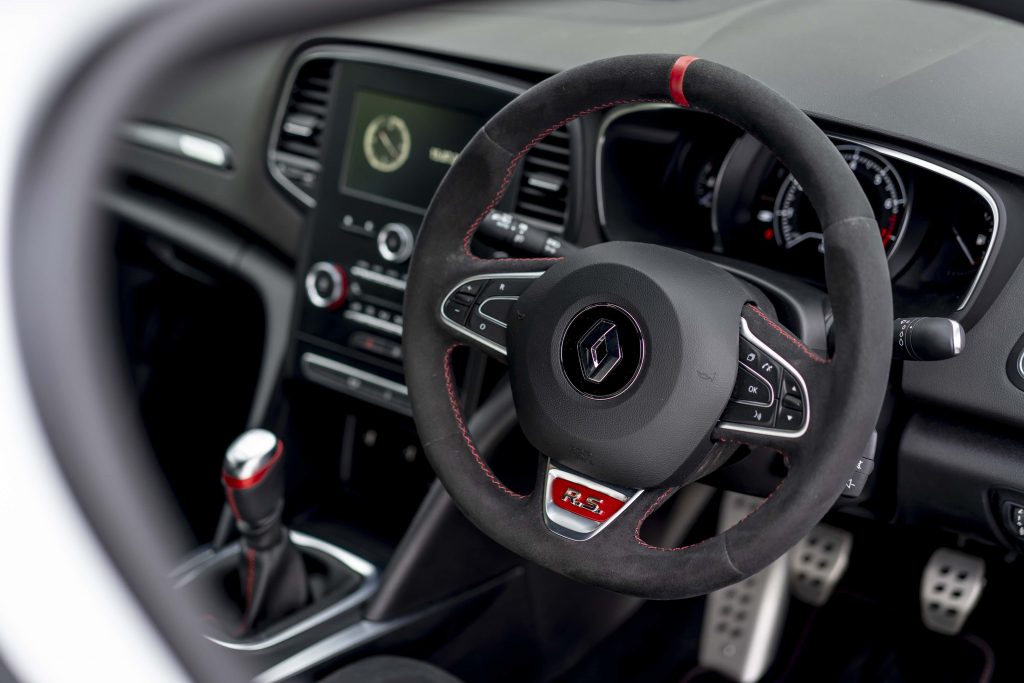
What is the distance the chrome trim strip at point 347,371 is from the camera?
167cm

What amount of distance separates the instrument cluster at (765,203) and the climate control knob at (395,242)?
0.35 metres

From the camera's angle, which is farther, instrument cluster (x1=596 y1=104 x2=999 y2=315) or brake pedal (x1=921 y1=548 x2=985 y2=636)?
brake pedal (x1=921 y1=548 x2=985 y2=636)

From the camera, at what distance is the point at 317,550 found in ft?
5.34

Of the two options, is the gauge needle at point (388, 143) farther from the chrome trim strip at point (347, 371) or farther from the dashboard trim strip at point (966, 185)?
the dashboard trim strip at point (966, 185)

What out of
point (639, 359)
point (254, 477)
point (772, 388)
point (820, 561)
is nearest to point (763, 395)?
point (772, 388)

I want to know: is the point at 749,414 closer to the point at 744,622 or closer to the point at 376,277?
the point at 376,277

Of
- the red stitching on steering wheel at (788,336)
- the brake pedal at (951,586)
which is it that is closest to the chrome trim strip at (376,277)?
the red stitching on steering wheel at (788,336)

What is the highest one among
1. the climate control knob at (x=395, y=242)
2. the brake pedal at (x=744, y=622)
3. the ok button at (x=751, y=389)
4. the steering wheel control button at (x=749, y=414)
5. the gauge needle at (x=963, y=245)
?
the gauge needle at (x=963, y=245)

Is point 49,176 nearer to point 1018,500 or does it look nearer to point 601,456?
point 601,456

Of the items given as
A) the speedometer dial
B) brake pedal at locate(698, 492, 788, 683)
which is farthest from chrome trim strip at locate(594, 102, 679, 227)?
brake pedal at locate(698, 492, 788, 683)

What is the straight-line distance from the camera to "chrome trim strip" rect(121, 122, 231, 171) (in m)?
1.88

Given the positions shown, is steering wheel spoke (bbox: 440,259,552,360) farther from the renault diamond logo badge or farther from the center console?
the center console

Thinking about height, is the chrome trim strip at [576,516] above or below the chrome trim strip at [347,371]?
above

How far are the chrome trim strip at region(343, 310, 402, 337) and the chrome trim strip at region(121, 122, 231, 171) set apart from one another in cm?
40
